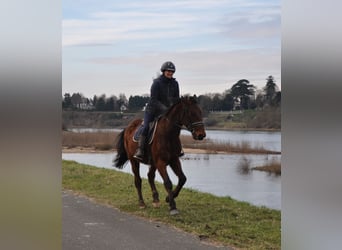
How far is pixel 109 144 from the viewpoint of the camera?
4.20 metres

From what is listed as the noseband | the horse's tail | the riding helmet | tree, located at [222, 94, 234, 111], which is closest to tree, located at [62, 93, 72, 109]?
the riding helmet

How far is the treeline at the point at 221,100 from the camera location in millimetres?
2311

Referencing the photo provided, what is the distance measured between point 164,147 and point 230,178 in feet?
5.53

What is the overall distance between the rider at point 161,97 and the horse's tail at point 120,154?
0.71 feet

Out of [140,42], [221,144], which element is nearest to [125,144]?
[221,144]

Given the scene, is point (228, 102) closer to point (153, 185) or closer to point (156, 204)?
point (156, 204)

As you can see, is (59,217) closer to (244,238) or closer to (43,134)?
(43,134)

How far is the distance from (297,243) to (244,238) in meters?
2.29

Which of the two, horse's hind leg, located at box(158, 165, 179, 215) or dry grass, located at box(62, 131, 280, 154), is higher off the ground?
dry grass, located at box(62, 131, 280, 154)

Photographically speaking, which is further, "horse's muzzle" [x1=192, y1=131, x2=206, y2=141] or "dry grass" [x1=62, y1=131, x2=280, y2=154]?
"horse's muzzle" [x1=192, y1=131, x2=206, y2=141]

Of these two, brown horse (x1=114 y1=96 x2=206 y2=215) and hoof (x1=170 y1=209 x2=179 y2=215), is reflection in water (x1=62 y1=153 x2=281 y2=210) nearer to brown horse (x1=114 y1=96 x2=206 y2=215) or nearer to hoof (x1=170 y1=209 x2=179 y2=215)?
brown horse (x1=114 y1=96 x2=206 y2=215)

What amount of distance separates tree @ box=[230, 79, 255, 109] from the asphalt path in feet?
3.93

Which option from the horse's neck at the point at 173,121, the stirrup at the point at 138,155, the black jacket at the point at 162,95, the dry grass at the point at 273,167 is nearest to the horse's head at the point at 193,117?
the black jacket at the point at 162,95

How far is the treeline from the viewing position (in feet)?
7.58
